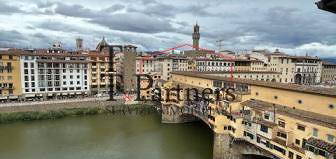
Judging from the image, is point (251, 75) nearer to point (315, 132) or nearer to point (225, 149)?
point (225, 149)

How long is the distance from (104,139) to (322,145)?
1637 cm

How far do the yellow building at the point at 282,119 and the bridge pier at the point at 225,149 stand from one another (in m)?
0.20

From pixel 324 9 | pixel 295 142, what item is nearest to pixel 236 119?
pixel 295 142

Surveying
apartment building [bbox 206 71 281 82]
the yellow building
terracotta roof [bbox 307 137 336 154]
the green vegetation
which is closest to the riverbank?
the green vegetation

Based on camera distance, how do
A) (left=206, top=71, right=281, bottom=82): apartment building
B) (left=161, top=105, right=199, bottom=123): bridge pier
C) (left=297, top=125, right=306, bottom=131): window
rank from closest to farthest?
(left=297, top=125, right=306, bottom=131): window, (left=161, top=105, right=199, bottom=123): bridge pier, (left=206, top=71, right=281, bottom=82): apartment building

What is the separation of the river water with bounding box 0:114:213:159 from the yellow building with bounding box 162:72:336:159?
4018 mm

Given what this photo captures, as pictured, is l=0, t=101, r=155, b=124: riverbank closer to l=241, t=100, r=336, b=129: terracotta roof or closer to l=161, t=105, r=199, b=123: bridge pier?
l=161, t=105, r=199, b=123: bridge pier

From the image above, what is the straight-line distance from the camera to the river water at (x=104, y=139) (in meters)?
18.9

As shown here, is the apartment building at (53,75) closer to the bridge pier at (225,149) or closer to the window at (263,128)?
the bridge pier at (225,149)

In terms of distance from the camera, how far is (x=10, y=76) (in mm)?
31109

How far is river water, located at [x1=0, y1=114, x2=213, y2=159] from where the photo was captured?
742 inches

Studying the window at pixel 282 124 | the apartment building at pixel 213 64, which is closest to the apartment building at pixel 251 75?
the apartment building at pixel 213 64

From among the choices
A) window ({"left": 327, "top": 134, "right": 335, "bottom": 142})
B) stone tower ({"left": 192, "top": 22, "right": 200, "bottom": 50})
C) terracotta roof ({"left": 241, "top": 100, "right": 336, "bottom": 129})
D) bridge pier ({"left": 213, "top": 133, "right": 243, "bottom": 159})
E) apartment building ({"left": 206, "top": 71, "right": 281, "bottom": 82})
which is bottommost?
bridge pier ({"left": 213, "top": 133, "right": 243, "bottom": 159})

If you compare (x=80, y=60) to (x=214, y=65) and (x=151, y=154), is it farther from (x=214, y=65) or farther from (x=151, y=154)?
(x=214, y=65)
